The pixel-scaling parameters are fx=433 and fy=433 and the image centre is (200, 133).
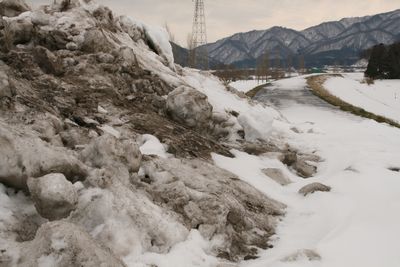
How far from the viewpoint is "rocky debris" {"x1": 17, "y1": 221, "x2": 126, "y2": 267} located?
182 inches

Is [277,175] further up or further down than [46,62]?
further down

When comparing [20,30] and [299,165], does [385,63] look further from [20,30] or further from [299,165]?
[20,30]

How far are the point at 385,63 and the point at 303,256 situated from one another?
83.4 meters

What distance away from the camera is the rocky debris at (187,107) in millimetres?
11555

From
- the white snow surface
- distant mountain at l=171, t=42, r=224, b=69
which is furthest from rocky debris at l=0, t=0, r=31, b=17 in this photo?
distant mountain at l=171, t=42, r=224, b=69

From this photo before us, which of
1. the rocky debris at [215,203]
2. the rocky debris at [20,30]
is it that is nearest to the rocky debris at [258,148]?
the rocky debris at [215,203]

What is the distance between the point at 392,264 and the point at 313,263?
1203 millimetres

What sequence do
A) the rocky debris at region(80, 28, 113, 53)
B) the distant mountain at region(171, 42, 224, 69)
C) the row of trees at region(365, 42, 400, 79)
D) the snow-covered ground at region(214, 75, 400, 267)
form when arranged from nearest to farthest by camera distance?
1. the snow-covered ground at region(214, 75, 400, 267)
2. the rocky debris at region(80, 28, 113, 53)
3. the distant mountain at region(171, 42, 224, 69)
4. the row of trees at region(365, 42, 400, 79)

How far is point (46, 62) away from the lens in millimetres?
10547

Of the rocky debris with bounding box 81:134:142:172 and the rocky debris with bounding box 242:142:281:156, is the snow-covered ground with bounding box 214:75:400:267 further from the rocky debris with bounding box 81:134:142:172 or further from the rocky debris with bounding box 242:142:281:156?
the rocky debris with bounding box 81:134:142:172

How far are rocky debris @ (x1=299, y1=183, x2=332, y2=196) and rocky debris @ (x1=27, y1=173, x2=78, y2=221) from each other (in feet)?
18.1

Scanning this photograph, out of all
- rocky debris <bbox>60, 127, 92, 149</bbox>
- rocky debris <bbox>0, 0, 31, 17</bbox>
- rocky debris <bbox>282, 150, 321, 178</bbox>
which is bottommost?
rocky debris <bbox>282, 150, 321, 178</bbox>

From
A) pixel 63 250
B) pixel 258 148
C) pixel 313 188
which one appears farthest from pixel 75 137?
pixel 258 148

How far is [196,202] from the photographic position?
750 cm
